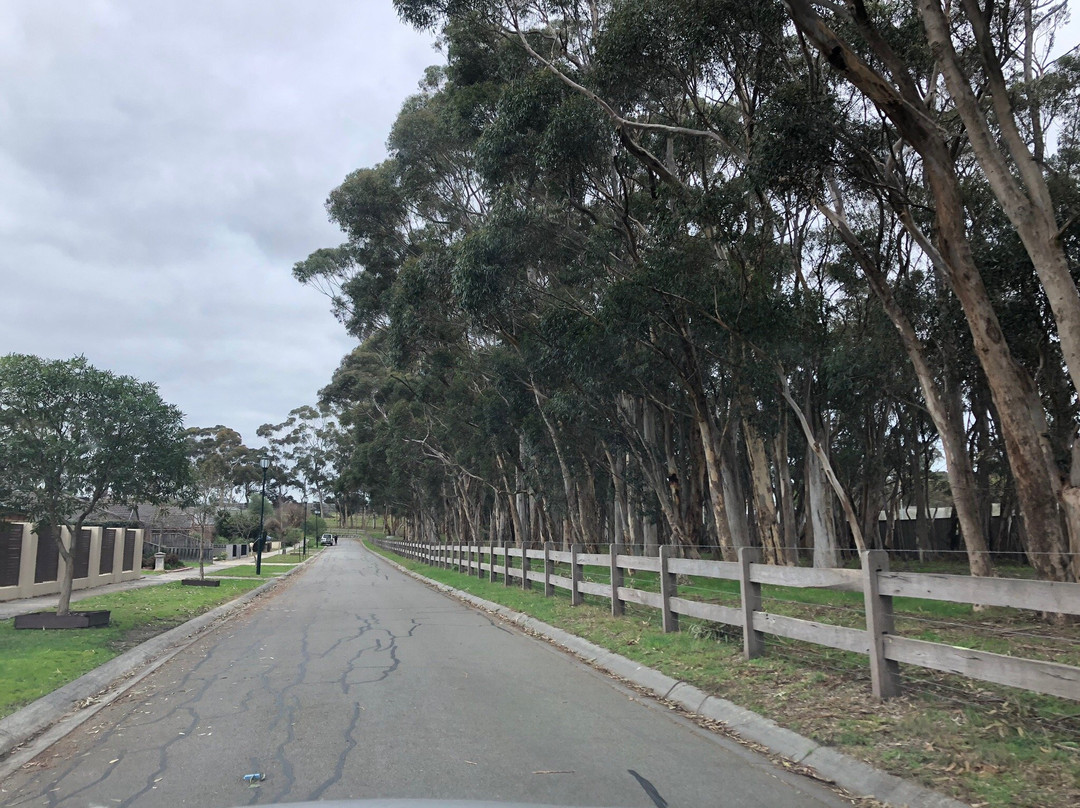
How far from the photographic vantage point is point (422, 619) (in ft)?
52.9

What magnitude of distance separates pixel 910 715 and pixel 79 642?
1125cm

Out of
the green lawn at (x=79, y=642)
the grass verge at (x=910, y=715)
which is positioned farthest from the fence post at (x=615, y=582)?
the green lawn at (x=79, y=642)

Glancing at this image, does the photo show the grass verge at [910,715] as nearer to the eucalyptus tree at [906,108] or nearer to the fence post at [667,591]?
the fence post at [667,591]

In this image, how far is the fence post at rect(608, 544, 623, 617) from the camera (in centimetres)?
1359

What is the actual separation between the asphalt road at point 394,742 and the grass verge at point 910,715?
0.65 meters

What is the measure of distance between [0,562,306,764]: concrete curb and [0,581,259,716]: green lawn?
0.45 feet

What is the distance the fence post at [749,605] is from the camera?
30.3 feet

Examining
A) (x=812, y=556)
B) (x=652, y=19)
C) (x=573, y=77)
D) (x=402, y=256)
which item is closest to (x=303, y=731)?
(x=812, y=556)

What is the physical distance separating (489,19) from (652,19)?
5.25 metres

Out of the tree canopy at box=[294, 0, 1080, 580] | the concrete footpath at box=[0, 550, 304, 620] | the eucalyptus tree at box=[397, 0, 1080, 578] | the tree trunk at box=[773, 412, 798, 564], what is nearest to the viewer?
the eucalyptus tree at box=[397, 0, 1080, 578]

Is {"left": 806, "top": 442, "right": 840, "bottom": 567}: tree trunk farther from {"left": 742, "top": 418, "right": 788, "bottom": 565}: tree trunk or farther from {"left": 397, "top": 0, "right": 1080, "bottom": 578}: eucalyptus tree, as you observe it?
{"left": 397, "top": 0, "right": 1080, "bottom": 578}: eucalyptus tree

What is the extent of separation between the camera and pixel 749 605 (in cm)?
929

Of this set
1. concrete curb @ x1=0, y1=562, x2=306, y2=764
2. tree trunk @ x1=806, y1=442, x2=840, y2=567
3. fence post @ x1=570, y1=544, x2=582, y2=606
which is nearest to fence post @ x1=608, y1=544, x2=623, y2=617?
fence post @ x1=570, y1=544, x2=582, y2=606

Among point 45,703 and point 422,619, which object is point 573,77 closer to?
point 422,619
